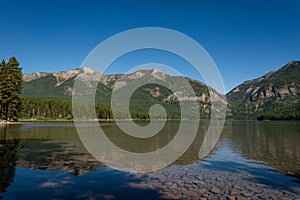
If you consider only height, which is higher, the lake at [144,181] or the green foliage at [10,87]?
the green foliage at [10,87]

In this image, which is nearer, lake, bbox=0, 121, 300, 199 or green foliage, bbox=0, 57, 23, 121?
lake, bbox=0, 121, 300, 199

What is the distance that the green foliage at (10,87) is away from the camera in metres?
74.8

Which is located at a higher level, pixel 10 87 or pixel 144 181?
pixel 10 87

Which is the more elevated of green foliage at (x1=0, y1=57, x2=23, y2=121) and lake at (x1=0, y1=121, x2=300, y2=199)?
green foliage at (x1=0, y1=57, x2=23, y2=121)

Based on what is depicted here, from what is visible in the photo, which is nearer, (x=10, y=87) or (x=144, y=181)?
(x=144, y=181)

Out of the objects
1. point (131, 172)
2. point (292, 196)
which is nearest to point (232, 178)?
point (292, 196)

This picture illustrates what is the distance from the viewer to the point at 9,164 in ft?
65.2

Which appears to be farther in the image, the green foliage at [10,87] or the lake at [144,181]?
the green foliage at [10,87]

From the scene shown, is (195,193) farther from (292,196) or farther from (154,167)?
(154,167)

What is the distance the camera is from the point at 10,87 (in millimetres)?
75438

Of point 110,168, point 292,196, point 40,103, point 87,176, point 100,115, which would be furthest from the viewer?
point 100,115

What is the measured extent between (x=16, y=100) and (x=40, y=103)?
96.4 meters

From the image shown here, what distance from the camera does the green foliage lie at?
74812 mm

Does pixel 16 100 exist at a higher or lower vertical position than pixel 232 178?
higher
